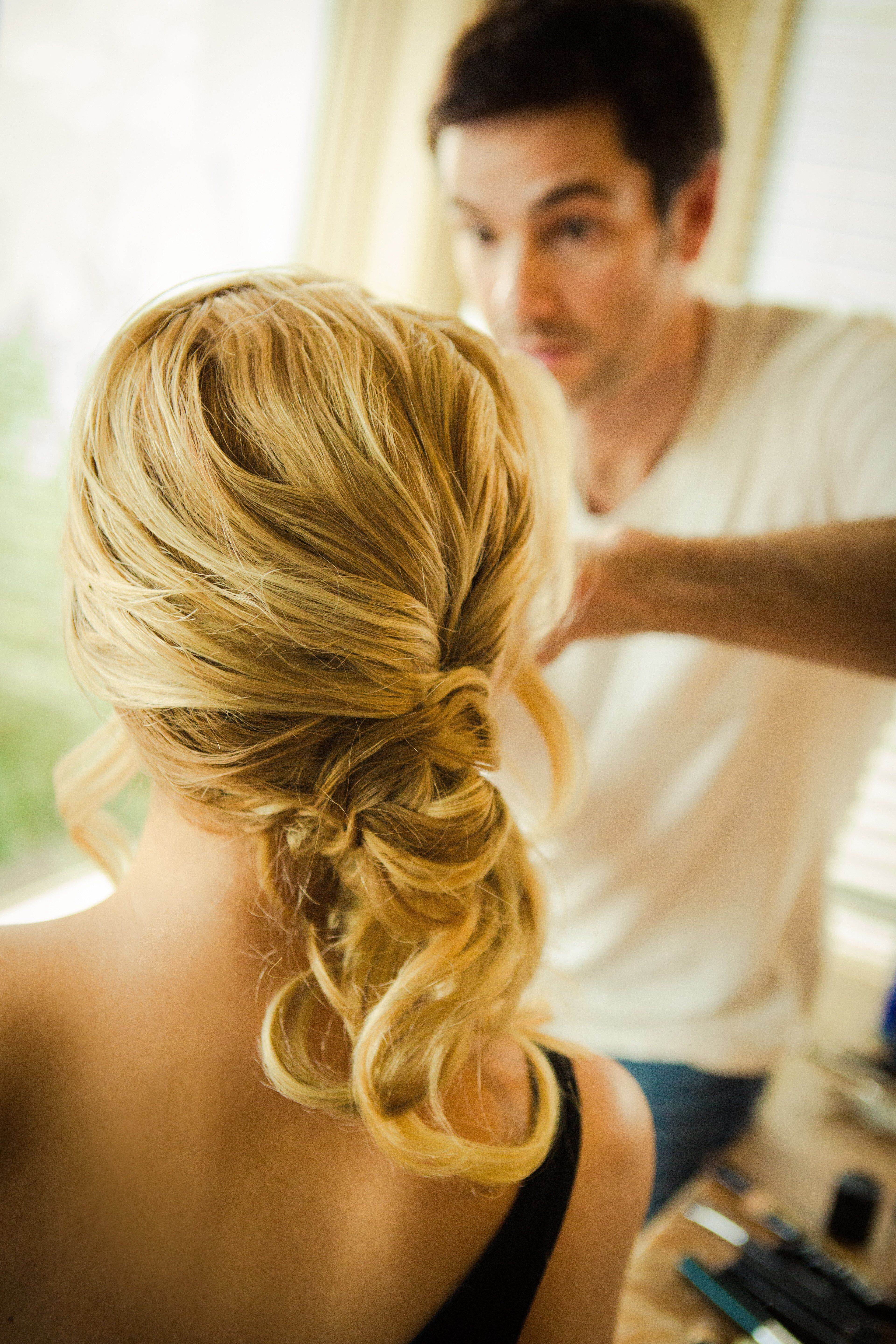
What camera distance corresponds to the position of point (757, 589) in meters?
0.96

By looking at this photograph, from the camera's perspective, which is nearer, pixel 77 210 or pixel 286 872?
pixel 286 872

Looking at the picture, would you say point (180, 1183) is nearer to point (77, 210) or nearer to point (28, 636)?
point (28, 636)

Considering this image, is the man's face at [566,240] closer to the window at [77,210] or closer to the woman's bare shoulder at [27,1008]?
the window at [77,210]

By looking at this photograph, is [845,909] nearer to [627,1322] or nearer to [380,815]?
[627,1322]

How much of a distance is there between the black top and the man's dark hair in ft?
3.78

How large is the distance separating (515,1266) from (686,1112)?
2.64 feet

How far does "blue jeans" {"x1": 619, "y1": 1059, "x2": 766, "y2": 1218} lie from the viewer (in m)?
1.41

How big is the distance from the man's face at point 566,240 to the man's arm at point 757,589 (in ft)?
1.55

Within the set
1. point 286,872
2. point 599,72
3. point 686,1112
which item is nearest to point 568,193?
point 599,72

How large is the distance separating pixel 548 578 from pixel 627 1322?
733 mm

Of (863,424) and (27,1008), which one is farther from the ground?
(863,424)

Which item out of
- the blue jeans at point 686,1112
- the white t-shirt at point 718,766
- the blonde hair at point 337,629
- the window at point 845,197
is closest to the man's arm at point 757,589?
the blonde hair at point 337,629

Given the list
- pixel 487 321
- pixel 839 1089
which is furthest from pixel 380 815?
pixel 839 1089

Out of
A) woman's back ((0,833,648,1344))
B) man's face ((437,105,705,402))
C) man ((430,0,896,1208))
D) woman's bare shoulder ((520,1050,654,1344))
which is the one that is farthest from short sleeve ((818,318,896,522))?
woman's back ((0,833,648,1344))
